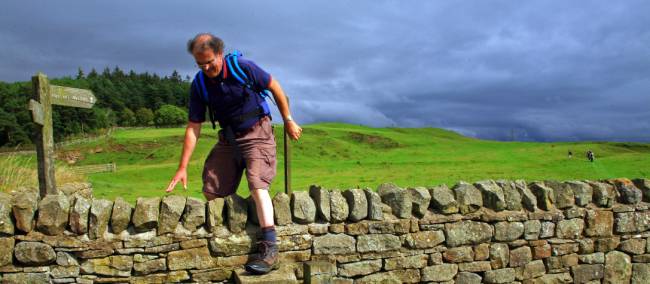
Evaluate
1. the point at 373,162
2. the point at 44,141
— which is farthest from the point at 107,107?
the point at 44,141

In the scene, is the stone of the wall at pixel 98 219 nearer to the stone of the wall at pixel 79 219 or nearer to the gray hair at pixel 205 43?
the stone of the wall at pixel 79 219

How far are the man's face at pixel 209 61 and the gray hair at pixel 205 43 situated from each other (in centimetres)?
4

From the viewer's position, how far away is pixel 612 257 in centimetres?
603

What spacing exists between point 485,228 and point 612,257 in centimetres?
216

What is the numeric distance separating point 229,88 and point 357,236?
215cm

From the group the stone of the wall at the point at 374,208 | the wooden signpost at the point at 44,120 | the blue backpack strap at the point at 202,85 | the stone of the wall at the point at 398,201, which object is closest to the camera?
the blue backpack strap at the point at 202,85

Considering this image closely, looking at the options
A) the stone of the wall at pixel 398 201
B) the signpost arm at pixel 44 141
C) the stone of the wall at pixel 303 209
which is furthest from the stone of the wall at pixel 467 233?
the signpost arm at pixel 44 141

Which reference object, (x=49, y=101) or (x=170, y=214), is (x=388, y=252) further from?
(x=49, y=101)

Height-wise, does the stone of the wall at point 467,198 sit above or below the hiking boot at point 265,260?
above

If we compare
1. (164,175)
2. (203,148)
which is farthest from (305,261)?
(203,148)

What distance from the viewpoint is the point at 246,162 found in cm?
472

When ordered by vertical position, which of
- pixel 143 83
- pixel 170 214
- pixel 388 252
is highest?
pixel 143 83

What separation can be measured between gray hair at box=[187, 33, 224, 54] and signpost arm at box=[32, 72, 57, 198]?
11.4 ft

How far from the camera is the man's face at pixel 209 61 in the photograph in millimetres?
4336
